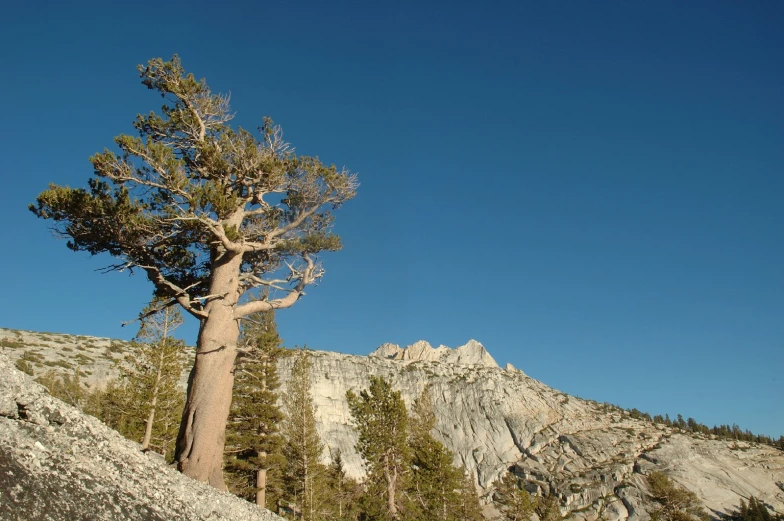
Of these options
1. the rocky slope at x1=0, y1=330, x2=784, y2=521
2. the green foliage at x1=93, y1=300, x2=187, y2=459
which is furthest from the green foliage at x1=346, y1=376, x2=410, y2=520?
the rocky slope at x1=0, y1=330, x2=784, y2=521

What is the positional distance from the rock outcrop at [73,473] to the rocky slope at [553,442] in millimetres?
70237

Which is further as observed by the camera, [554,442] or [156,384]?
[554,442]

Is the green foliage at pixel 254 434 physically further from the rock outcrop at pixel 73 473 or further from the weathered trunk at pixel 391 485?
A: the rock outcrop at pixel 73 473

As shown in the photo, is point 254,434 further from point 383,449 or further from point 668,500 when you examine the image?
point 668,500

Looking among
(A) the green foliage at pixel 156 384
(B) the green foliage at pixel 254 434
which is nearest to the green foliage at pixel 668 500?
(B) the green foliage at pixel 254 434

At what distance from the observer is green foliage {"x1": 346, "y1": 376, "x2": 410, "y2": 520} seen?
30.8 metres

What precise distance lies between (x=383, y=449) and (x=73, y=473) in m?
28.0

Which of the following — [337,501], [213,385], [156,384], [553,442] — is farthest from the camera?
[553,442]

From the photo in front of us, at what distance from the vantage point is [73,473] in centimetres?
586

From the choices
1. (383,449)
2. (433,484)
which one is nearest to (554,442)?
(433,484)

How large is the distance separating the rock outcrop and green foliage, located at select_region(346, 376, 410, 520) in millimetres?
24740

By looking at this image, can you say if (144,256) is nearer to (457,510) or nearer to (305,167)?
(305,167)

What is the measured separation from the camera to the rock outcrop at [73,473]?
5105 mm

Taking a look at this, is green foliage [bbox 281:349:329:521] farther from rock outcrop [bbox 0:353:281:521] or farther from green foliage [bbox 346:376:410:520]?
rock outcrop [bbox 0:353:281:521]
